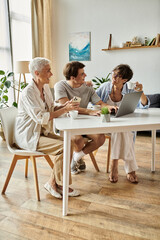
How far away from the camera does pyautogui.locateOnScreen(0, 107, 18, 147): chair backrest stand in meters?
1.86

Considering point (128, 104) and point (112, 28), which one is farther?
point (112, 28)

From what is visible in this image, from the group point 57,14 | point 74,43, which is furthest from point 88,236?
point 57,14

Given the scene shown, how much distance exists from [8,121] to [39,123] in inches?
12.8

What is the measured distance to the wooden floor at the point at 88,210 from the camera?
1500mm

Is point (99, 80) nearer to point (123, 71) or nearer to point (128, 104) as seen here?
point (123, 71)

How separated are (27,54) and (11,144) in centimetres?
319

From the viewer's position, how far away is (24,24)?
4.59 meters

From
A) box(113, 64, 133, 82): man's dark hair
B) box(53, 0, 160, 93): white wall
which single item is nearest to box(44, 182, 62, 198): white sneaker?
box(113, 64, 133, 82): man's dark hair

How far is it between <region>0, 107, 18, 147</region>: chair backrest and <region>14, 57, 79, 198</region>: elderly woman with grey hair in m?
0.05

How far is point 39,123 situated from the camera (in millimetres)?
1778

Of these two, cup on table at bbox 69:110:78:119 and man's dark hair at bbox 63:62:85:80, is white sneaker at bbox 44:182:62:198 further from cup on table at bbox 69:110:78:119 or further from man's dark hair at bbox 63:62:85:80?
man's dark hair at bbox 63:62:85:80

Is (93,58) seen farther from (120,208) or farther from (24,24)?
(120,208)

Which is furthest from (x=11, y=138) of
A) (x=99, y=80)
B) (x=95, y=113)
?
(x=99, y=80)

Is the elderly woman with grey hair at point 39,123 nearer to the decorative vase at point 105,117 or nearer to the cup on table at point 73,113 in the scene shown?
the cup on table at point 73,113
